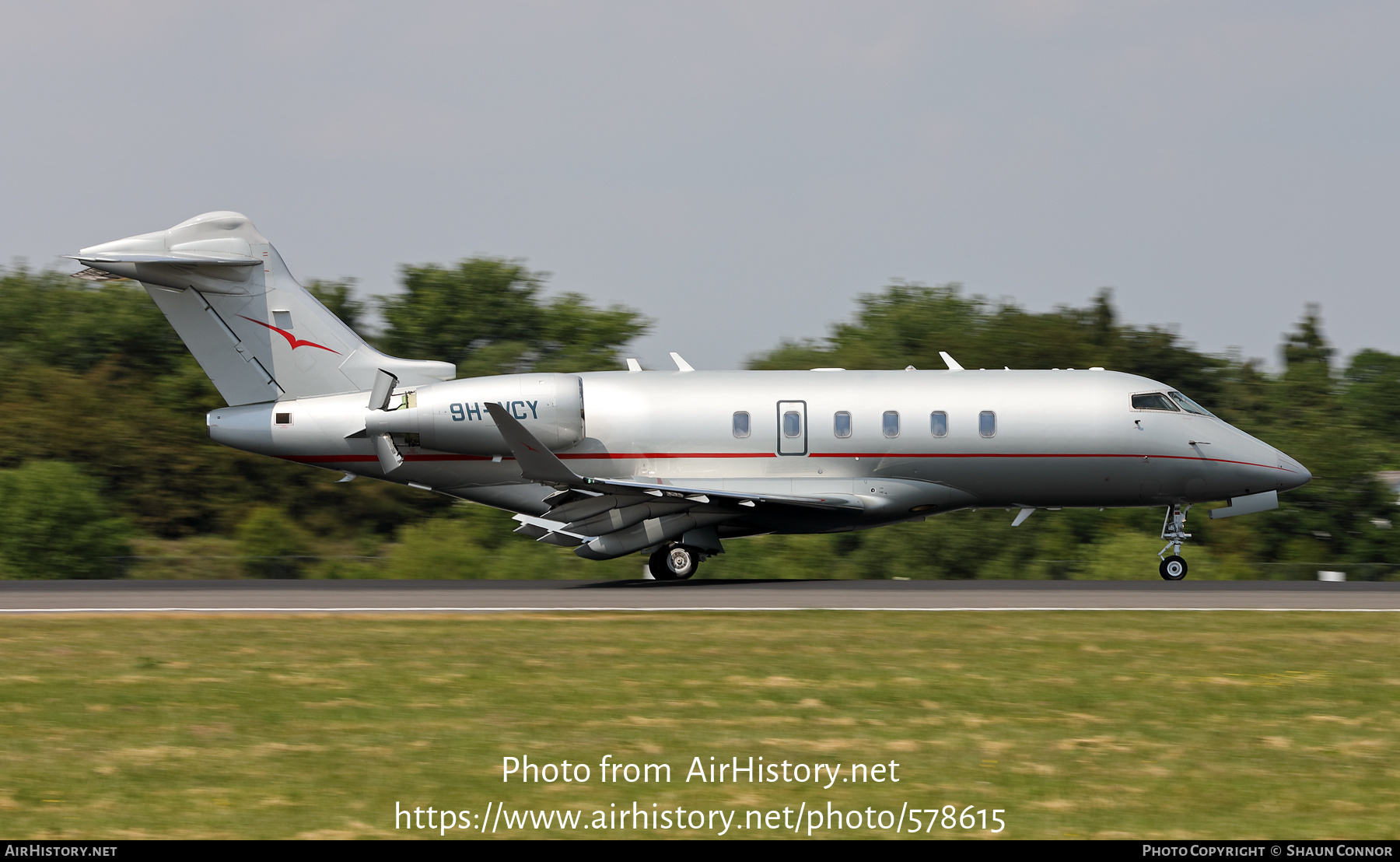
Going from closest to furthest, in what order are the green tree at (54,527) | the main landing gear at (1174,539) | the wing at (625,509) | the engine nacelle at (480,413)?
the wing at (625,509)
the engine nacelle at (480,413)
the main landing gear at (1174,539)
the green tree at (54,527)

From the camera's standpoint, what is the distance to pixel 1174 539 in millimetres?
25156

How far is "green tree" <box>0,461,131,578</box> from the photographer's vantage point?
1332 inches

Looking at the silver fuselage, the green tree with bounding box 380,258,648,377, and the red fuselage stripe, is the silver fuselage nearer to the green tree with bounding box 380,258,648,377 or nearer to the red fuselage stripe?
the red fuselage stripe

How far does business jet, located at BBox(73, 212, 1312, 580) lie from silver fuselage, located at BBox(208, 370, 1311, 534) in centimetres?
3

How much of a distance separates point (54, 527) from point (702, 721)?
2823cm

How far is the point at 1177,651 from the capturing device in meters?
14.7

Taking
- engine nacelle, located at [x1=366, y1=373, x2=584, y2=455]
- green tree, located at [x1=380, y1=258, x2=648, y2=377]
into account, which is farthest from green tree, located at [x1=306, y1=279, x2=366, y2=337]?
engine nacelle, located at [x1=366, y1=373, x2=584, y2=455]

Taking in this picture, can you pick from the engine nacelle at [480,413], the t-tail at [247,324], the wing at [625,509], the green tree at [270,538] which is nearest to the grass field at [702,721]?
the wing at [625,509]

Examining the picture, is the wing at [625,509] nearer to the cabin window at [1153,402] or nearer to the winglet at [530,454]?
the winglet at [530,454]

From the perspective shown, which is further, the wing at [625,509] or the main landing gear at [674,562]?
the main landing gear at [674,562]

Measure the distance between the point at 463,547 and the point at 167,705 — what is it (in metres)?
24.2

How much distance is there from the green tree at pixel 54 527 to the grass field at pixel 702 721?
18064 millimetres

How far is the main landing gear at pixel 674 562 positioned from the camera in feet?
80.0

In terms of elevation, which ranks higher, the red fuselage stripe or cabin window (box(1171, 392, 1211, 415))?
cabin window (box(1171, 392, 1211, 415))
